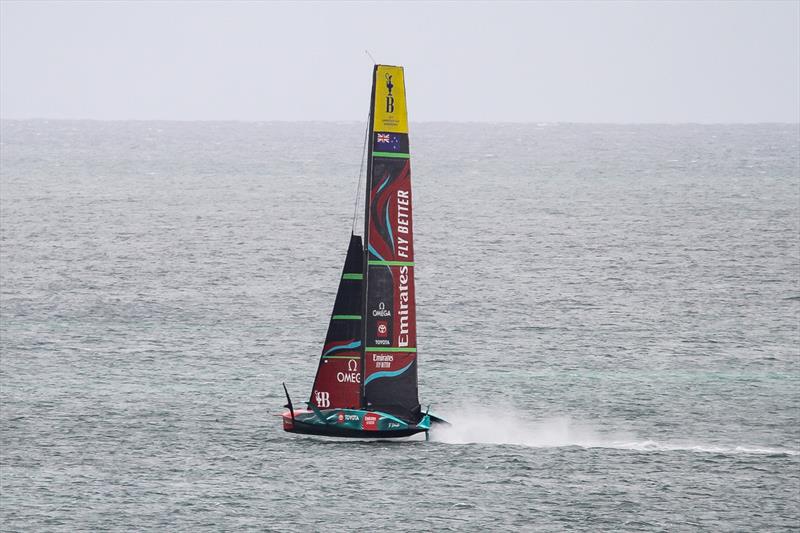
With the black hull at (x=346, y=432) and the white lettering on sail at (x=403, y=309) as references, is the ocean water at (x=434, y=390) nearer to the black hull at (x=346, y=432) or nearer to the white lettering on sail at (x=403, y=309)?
the black hull at (x=346, y=432)

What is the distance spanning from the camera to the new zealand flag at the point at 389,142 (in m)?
53.7

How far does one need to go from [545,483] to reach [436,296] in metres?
52.1

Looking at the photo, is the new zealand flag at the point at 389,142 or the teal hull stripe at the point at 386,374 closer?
the new zealand flag at the point at 389,142

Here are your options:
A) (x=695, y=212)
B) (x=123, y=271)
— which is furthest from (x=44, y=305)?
(x=695, y=212)

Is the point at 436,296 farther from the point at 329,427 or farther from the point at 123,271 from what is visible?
the point at 329,427

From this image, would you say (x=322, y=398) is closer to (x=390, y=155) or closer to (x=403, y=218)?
(x=403, y=218)

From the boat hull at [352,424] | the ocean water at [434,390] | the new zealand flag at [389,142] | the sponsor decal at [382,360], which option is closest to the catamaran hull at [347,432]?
the boat hull at [352,424]

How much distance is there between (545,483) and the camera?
59562 mm

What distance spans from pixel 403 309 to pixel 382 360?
7.75ft

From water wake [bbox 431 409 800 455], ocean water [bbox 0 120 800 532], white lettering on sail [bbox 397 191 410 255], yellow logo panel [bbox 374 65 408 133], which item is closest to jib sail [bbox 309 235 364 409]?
white lettering on sail [bbox 397 191 410 255]

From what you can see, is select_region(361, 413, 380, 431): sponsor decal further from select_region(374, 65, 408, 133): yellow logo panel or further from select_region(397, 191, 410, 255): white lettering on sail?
select_region(374, 65, 408, 133): yellow logo panel

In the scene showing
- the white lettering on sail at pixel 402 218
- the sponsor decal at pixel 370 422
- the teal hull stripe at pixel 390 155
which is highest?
the teal hull stripe at pixel 390 155

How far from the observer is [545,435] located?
6812 cm

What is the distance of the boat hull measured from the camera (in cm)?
5788
